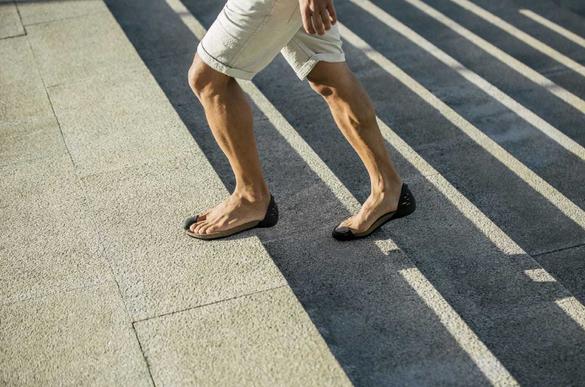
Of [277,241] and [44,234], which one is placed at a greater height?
[277,241]

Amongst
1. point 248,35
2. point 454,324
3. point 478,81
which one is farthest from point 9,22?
point 454,324

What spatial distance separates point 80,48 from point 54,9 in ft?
2.78

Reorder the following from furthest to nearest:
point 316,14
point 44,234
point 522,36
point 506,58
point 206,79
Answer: point 522,36 < point 506,58 < point 44,234 < point 206,79 < point 316,14

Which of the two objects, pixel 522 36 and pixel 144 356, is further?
pixel 522 36

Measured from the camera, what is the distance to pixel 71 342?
3.34 m

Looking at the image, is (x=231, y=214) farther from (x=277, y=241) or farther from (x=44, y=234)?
(x=44, y=234)

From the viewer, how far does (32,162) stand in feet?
15.3

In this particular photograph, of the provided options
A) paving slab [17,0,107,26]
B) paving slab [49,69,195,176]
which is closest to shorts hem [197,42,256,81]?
paving slab [49,69,195,176]

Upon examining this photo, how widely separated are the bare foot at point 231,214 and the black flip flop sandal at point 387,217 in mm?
341

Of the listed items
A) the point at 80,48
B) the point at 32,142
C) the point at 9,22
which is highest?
the point at 32,142

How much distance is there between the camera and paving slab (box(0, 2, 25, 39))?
6.24 meters

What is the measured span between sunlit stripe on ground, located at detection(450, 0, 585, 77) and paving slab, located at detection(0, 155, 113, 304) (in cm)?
323

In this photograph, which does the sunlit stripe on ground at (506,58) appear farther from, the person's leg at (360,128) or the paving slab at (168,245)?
the paving slab at (168,245)

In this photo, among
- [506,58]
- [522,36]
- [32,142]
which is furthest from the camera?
[522,36]
